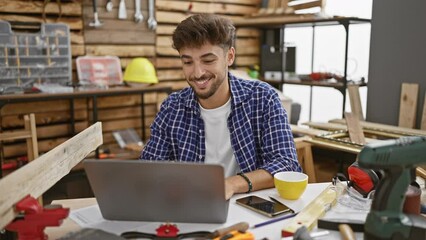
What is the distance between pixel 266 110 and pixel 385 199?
0.94m

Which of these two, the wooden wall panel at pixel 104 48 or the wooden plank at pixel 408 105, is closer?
the wooden plank at pixel 408 105

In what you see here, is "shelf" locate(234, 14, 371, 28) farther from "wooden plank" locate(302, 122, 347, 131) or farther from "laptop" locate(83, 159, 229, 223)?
"laptop" locate(83, 159, 229, 223)

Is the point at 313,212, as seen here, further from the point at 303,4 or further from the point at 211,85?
the point at 303,4

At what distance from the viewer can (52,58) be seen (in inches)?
135

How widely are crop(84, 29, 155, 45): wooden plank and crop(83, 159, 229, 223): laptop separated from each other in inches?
113

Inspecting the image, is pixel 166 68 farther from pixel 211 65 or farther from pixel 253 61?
pixel 211 65

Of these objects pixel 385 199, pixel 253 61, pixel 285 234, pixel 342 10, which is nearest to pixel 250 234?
pixel 285 234

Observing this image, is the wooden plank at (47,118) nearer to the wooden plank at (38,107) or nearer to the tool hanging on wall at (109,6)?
the wooden plank at (38,107)

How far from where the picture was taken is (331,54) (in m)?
4.31

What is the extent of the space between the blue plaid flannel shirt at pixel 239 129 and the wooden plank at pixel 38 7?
2099mm

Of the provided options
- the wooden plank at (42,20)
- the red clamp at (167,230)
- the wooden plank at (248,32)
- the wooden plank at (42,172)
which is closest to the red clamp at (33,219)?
the wooden plank at (42,172)

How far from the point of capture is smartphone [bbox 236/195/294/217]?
1.28m

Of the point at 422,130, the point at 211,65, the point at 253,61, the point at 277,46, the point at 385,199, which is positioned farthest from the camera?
the point at 253,61

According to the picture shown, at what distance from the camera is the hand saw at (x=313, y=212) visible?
3.71 feet
